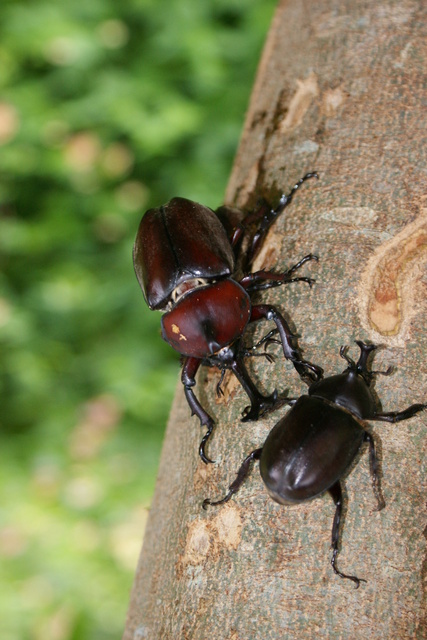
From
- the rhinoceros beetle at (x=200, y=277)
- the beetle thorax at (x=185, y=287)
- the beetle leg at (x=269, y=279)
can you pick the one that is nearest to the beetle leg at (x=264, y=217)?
the rhinoceros beetle at (x=200, y=277)

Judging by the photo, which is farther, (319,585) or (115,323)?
(115,323)

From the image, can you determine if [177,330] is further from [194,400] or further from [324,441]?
[324,441]

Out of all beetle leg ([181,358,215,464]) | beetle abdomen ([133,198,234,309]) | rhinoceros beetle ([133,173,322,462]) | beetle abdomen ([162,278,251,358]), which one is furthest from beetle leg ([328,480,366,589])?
beetle abdomen ([133,198,234,309])

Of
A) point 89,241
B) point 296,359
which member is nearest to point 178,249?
point 296,359

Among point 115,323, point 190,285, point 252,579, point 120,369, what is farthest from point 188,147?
point 252,579

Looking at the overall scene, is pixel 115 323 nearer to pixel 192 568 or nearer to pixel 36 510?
pixel 36 510

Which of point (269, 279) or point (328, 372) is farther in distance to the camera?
point (269, 279)

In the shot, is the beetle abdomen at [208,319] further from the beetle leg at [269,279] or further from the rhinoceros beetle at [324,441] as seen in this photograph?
the rhinoceros beetle at [324,441]

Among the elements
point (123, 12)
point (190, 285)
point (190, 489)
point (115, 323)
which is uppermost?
point (123, 12)
